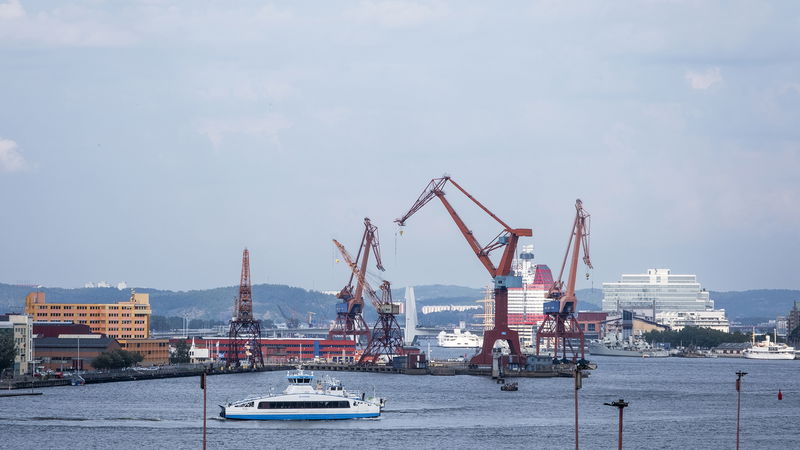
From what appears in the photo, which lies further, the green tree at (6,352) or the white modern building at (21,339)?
the white modern building at (21,339)

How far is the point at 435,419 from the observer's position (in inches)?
3059

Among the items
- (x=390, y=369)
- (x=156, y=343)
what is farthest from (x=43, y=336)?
(x=390, y=369)

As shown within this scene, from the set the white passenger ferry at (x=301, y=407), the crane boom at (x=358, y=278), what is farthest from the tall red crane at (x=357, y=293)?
the white passenger ferry at (x=301, y=407)

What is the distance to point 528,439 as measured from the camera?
67938mm

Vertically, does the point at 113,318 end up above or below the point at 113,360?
above

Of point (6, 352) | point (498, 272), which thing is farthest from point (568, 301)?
point (6, 352)

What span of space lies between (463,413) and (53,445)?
27.9m

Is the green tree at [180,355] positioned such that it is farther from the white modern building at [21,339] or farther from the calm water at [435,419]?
the calm water at [435,419]

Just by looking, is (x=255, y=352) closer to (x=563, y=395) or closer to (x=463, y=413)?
(x=563, y=395)

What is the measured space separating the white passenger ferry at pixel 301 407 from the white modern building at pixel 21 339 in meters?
46.3

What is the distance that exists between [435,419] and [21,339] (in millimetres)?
53703

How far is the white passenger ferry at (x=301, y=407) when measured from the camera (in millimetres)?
74250

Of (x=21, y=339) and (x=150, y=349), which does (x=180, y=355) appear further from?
(x=21, y=339)

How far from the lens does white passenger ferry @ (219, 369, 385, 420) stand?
244 ft
